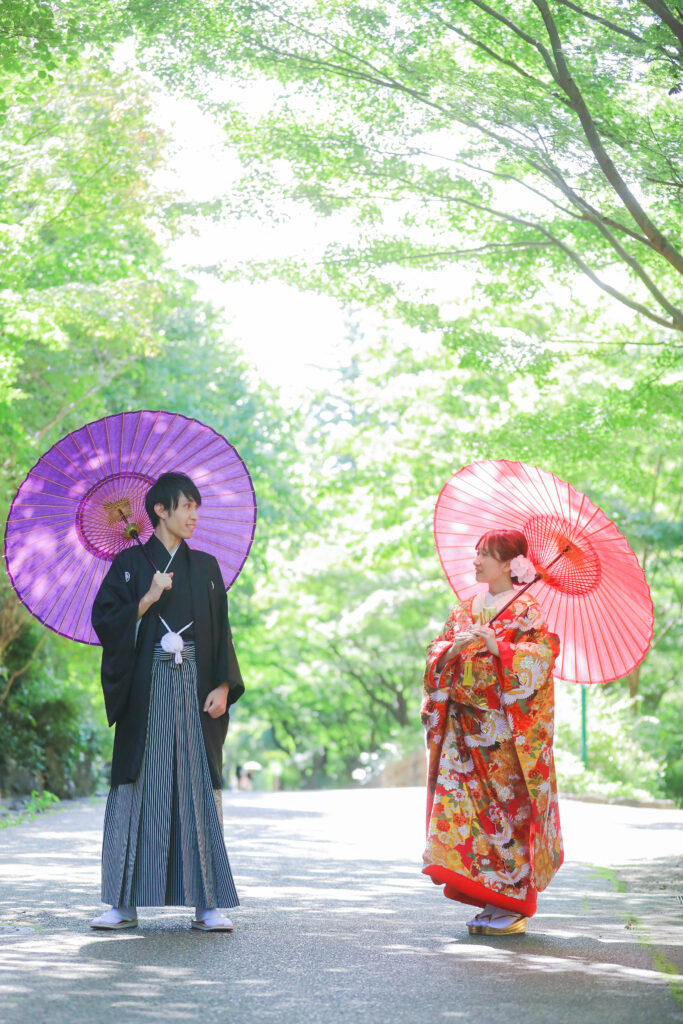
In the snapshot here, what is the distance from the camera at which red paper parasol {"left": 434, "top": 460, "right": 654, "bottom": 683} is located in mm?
6059

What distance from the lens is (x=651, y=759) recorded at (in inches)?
710

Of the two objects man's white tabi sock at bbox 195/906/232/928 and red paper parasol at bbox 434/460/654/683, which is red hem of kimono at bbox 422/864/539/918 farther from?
red paper parasol at bbox 434/460/654/683

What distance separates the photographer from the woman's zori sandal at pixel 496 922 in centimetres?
558

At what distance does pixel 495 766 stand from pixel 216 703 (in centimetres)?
125

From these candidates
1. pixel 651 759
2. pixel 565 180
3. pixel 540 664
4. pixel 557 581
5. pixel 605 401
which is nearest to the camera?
pixel 540 664

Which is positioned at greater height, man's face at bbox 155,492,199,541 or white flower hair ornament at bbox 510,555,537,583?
man's face at bbox 155,492,199,541

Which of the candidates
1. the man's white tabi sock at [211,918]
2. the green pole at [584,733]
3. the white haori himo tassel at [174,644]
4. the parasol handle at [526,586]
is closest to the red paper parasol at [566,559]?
the parasol handle at [526,586]

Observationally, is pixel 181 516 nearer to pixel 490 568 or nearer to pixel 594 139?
pixel 490 568

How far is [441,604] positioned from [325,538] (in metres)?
3.32

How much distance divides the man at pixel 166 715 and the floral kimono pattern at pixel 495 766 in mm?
925

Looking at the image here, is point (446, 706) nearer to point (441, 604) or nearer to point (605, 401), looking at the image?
point (605, 401)

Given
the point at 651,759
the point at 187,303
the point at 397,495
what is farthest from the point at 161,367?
the point at 651,759

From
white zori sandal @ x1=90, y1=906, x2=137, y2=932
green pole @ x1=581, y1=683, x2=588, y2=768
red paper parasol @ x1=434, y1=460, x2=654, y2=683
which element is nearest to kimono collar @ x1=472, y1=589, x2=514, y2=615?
red paper parasol @ x1=434, y1=460, x2=654, y2=683

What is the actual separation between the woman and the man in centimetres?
93
